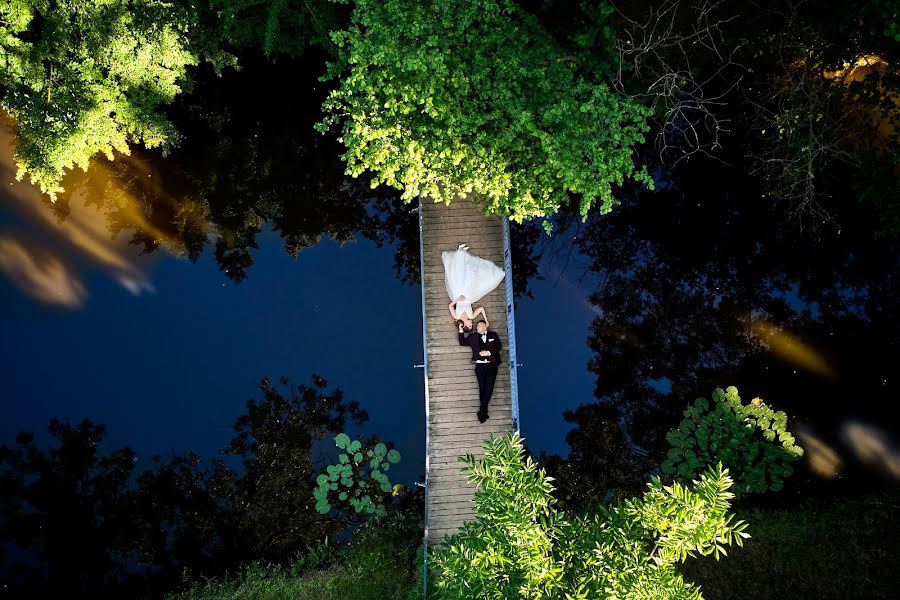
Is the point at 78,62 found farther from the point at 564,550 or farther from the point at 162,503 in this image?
the point at 564,550

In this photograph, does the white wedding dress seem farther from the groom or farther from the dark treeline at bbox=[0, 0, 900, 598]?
the dark treeline at bbox=[0, 0, 900, 598]

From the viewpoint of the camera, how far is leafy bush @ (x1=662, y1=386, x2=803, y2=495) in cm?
1251

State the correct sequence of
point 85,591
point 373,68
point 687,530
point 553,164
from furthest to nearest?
point 85,591 → point 373,68 → point 553,164 → point 687,530

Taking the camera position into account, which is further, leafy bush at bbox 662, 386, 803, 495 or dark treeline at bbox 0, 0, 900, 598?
dark treeline at bbox 0, 0, 900, 598

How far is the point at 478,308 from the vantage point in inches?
488

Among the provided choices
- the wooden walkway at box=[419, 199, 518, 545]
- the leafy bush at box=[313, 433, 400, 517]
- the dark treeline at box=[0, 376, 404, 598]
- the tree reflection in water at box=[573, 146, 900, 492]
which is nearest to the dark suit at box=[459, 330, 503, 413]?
the wooden walkway at box=[419, 199, 518, 545]

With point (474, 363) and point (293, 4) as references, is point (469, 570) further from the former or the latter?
point (293, 4)

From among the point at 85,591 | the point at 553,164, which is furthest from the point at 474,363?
the point at 85,591

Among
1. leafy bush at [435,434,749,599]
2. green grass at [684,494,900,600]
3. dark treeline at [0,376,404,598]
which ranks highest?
dark treeline at [0,376,404,598]

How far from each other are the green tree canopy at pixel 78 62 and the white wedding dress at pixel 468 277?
755 centimetres

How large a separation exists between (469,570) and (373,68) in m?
8.84

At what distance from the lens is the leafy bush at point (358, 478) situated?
13242 mm

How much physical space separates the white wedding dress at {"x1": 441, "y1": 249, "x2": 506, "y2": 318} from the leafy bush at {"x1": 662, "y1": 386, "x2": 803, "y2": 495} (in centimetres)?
574

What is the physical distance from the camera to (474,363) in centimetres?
1231
